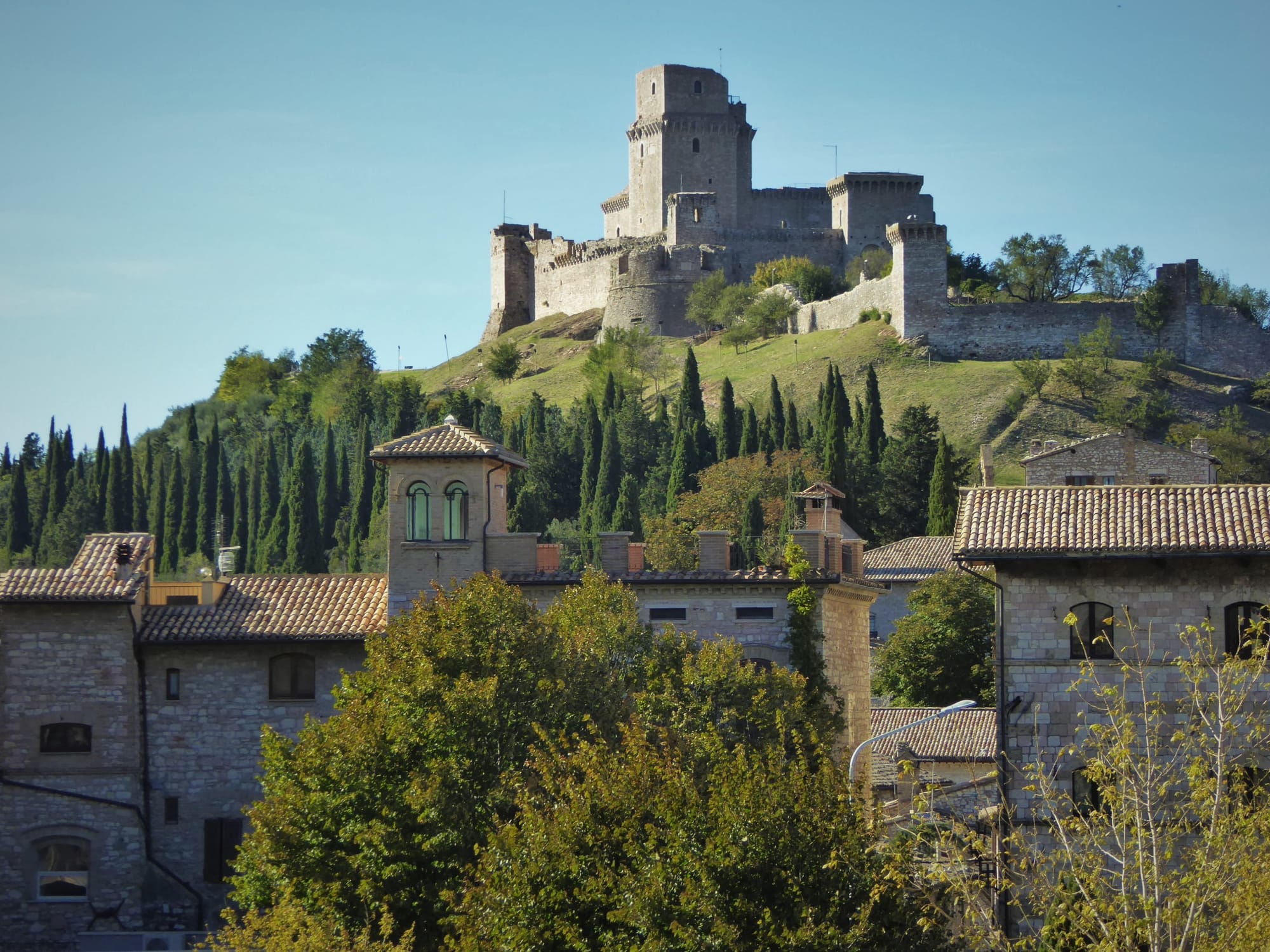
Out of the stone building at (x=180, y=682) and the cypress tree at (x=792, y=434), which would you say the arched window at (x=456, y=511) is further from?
the cypress tree at (x=792, y=434)

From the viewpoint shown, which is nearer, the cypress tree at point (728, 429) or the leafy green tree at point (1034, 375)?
the cypress tree at point (728, 429)

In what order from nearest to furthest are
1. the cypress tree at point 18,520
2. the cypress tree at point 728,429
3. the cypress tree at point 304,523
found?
the cypress tree at point 728,429
the cypress tree at point 304,523
the cypress tree at point 18,520

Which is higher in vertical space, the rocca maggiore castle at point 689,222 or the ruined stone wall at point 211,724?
the rocca maggiore castle at point 689,222

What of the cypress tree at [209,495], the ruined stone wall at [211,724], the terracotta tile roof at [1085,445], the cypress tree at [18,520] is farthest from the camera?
the cypress tree at [18,520]

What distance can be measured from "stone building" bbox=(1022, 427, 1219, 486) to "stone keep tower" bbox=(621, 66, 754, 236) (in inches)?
2665

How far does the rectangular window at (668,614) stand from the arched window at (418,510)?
4.89 metres

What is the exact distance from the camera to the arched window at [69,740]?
127ft

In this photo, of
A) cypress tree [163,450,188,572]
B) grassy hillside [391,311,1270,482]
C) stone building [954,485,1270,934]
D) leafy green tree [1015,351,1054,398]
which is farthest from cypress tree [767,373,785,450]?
stone building [954,485,1270,934]

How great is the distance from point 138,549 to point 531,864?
61.1 ft

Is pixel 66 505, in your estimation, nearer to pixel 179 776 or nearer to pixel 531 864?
pixel 179 776

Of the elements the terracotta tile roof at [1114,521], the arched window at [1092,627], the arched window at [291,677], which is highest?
the terracotta tile roof at [1114,521]

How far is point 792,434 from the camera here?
281ft

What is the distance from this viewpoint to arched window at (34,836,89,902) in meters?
38.1

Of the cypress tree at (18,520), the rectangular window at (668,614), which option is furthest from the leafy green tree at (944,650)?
the cypress tree at (18,520)
